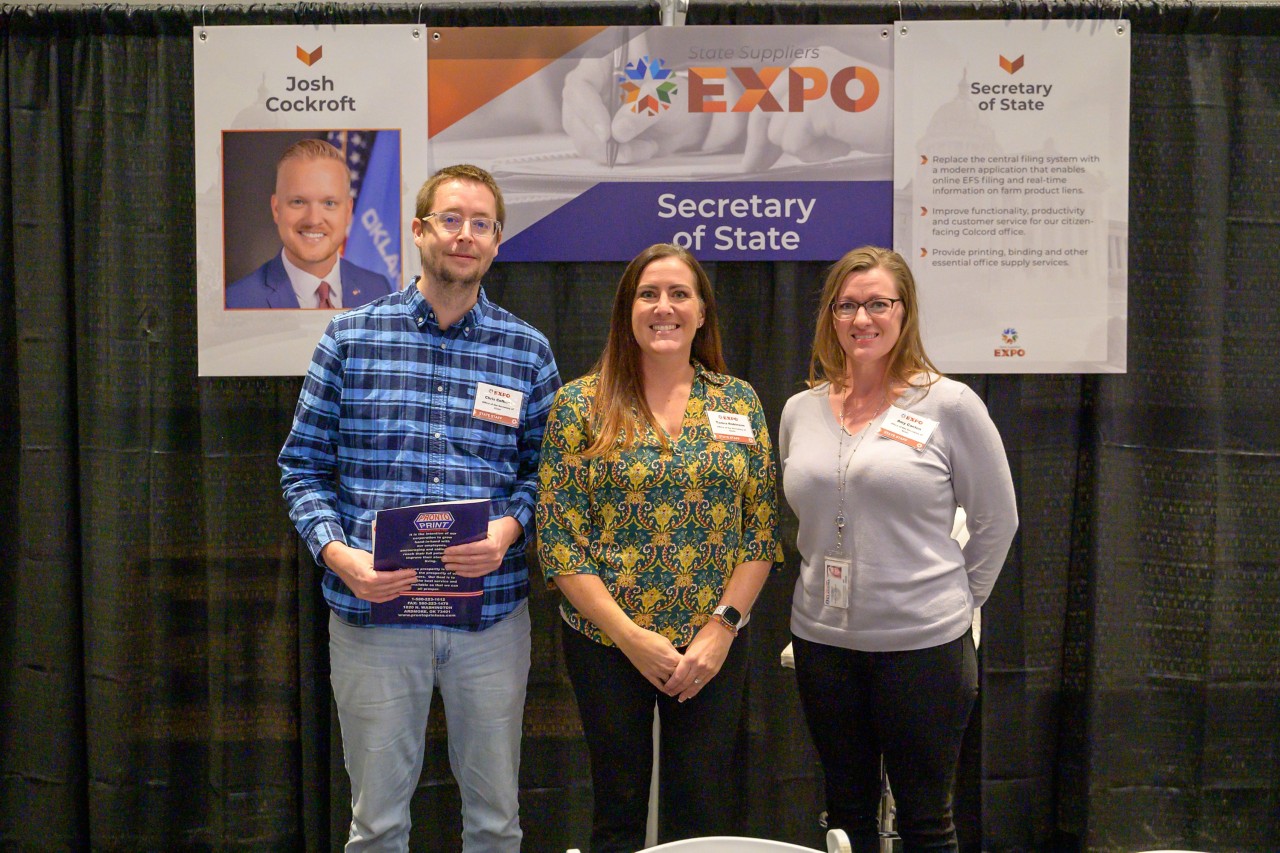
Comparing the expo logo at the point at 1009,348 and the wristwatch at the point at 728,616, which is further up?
the expo logo at the point at 1009,348

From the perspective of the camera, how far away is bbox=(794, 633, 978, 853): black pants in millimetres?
1749

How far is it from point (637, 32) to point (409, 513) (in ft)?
5.01

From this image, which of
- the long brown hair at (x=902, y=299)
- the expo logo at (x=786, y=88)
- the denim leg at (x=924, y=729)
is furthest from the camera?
the expo logo at (x=786, y=88)

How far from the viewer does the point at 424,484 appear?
1.89 metres

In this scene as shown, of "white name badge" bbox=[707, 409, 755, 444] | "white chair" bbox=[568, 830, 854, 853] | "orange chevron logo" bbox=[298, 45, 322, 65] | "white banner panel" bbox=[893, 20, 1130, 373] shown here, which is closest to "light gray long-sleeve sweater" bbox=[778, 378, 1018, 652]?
"white name badge" bbox=[707, 409, 755, 444]

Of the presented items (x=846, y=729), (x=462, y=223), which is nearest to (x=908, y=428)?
(x=846, y=729)

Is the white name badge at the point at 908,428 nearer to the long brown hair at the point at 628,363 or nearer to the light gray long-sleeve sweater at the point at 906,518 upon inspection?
the light gray long-sleeve sweater at the point at 906,518

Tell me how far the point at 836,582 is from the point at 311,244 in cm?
171

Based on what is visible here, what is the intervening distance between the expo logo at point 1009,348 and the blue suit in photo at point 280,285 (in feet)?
5.58

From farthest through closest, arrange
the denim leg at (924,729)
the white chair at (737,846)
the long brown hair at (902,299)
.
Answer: the long brown hair at (902,299) → the denim leg at (924,729) → the white chair at (737,846)

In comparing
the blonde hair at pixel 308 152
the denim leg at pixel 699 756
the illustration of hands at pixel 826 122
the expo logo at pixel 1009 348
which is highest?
the illustration of hands at pixel 826 122

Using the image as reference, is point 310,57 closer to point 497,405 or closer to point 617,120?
point 617,120

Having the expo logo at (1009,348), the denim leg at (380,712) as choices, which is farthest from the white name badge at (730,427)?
the expo logo at (1009,348)

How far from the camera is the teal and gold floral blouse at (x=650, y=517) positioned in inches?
70.6
